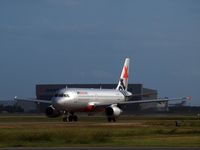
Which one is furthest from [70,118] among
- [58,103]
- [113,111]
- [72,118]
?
[113,111]

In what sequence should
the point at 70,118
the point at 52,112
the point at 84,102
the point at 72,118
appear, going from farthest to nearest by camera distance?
the point at 52,112 → the point at 84,102 → the point at 70,118 → the point at 72,118

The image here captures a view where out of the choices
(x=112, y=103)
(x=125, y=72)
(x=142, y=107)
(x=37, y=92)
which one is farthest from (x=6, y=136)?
(x=37, y=92)

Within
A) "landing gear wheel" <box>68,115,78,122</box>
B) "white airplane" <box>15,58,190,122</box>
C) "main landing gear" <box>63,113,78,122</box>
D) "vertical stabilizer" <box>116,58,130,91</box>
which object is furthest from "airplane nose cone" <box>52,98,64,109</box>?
"vertical stabilizer" <box>116,58,130,91</box>

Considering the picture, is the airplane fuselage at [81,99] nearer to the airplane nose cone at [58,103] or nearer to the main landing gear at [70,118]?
the airplane nose cone at [58,103]

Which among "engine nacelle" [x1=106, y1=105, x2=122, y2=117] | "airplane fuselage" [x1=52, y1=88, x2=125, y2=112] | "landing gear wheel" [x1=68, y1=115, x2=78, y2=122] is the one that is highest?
"airplane fuselage" [x1=52, y1=88, x2=125, y2=112]

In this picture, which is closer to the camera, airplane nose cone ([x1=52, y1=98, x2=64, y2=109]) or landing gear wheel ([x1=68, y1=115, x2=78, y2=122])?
airplane nose cone ([x1=52, y1=98, x2=64, y2=109])

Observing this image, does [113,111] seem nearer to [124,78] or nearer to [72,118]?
[72,118]

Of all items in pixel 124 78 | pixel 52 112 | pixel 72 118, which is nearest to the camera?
pixel 72 118

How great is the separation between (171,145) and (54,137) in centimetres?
1001

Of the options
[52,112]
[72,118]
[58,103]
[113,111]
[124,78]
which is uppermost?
[124,78]

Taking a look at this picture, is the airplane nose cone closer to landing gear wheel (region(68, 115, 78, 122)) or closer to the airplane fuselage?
the airplane fuselage

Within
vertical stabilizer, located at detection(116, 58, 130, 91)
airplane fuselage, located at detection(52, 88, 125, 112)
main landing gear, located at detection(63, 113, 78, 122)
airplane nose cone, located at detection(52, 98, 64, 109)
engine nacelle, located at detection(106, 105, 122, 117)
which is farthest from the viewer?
vertical stabilizer, located at detection(116, 58, 130, 91)

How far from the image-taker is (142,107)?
478 feet

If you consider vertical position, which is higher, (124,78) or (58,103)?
(124,78)
